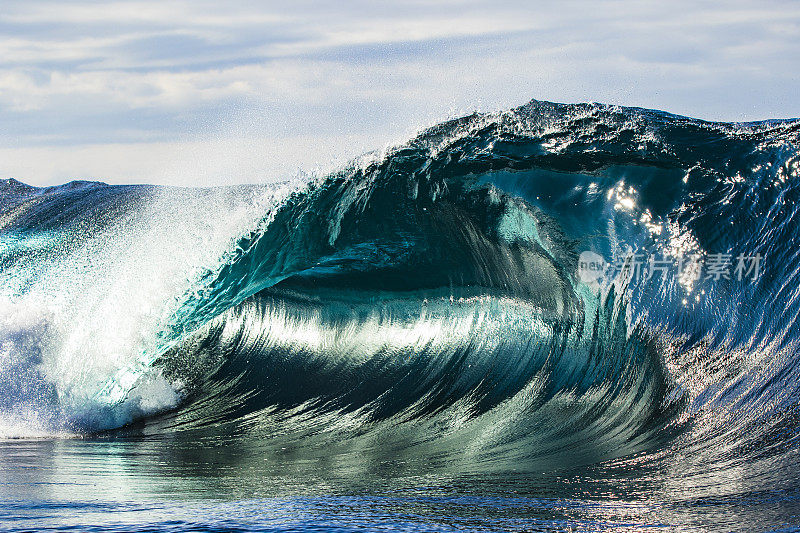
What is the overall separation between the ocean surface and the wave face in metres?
0.02

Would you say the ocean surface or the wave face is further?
the wave face

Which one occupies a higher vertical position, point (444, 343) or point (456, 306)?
point (456, 306)

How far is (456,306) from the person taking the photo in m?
7.18

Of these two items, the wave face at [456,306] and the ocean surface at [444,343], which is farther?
the wave face at [456,306]

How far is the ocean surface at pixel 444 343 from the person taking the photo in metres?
3.40

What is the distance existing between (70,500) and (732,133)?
6404mm

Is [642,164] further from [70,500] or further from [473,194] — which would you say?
[70,500]

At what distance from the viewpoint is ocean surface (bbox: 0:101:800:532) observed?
340 centimetres

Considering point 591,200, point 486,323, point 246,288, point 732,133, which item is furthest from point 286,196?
point 732,133

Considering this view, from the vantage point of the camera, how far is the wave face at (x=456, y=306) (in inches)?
203

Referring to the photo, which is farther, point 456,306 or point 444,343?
point 456,306

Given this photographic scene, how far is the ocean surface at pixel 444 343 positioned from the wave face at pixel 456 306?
0.08 ft

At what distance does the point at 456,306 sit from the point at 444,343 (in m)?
0.53

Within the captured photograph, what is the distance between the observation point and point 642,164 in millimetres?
6766
